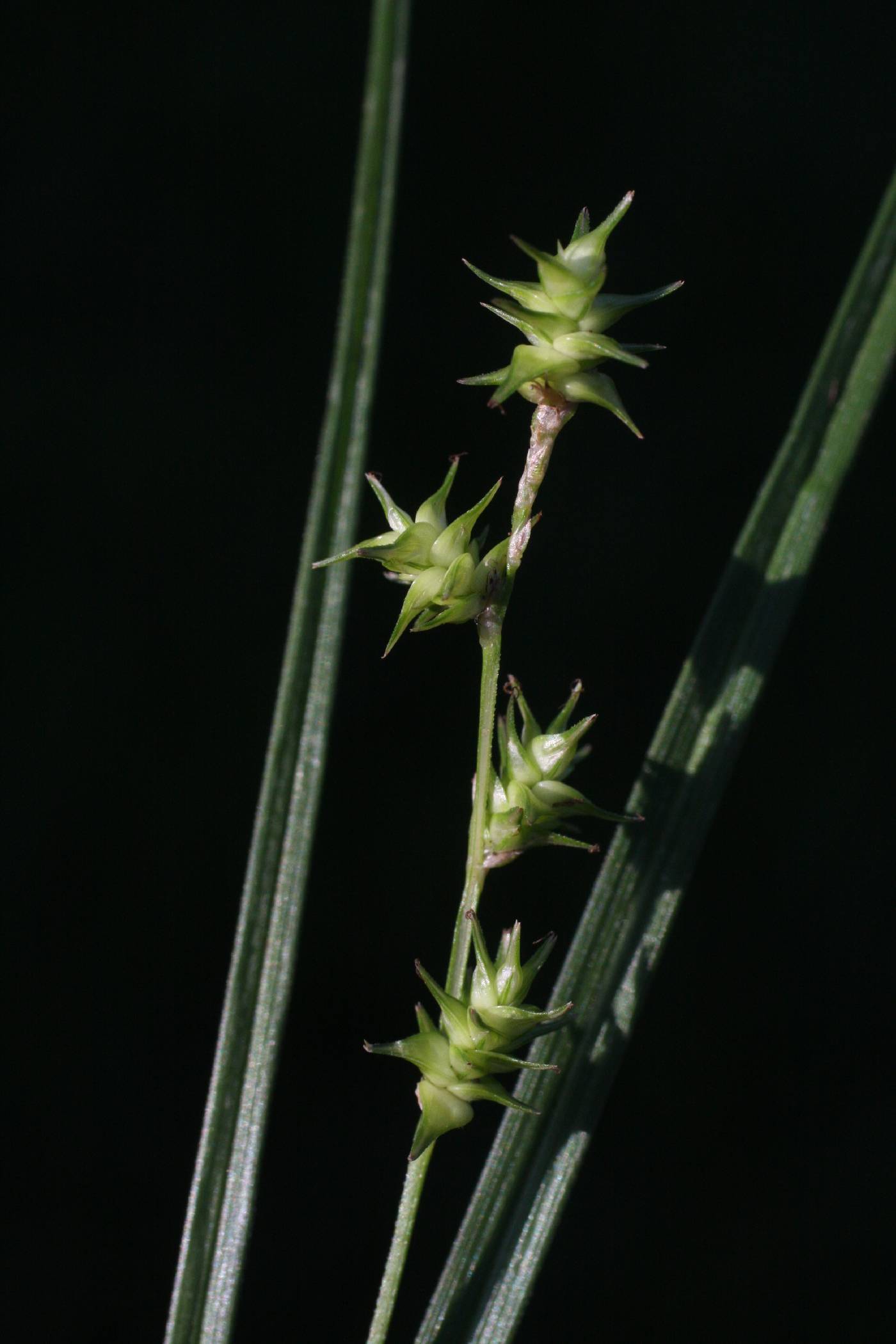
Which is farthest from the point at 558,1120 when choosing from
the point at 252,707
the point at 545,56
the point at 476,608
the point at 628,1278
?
the point at 545,56

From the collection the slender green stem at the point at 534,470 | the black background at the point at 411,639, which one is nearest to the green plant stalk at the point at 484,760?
the slender green stem at the point at 534,470

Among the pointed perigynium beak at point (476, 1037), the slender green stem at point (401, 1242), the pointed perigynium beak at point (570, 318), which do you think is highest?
the pointed perigynium beak at point (570, 318)

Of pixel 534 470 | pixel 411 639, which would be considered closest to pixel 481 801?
pixel 534 470

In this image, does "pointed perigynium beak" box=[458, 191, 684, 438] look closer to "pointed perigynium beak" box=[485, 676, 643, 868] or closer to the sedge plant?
the sedge plant

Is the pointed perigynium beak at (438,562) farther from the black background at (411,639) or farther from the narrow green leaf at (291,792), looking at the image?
the black background at (411,639)

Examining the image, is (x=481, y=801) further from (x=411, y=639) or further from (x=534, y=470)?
(x=411, y=639)

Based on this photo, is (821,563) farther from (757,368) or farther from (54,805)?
(54,805)

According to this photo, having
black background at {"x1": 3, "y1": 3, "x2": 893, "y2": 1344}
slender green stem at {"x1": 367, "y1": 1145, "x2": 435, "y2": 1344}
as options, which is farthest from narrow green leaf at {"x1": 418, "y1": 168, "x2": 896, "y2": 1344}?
black background at {"x1": 3, "y1": 3, "x2": 893, "y2": 1344}
